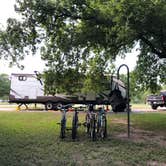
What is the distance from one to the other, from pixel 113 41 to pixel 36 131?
13.6ft

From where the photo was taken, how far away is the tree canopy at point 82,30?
12.8m

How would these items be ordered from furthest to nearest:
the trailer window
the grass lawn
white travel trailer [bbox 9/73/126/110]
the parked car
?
the parked car
the trailer window
white travel trailer [bbox 9/73/126/110]
the grass lawn

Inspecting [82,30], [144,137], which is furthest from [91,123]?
[82,30]

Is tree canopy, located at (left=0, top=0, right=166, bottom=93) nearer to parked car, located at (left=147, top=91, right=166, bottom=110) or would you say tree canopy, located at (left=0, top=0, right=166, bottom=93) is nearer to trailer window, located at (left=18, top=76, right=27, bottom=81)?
trailer window, located at (left=18, top=76, right=27, bottom=81)

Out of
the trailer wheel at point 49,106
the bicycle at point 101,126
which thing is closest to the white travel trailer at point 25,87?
the trailer wheel at point 49,106

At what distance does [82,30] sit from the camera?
1448 cm

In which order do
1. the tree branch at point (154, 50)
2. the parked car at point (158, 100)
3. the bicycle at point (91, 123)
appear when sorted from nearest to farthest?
the bicycle at point (91, 123) → the tree branch at point (154, 50) → the parked car at point (158, 100)

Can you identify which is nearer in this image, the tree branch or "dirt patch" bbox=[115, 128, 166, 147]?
"dirt patch" bbox=[115, 128, 166, 147]

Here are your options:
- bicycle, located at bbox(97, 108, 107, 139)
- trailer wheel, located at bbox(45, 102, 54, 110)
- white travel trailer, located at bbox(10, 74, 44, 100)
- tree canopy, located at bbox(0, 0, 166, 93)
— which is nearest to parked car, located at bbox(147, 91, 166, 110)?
trailer wheel, located at bbox(45, 102, 54, 110)

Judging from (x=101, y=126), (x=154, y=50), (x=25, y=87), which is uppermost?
(x=154, y=50)

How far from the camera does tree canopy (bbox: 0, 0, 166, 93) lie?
12.8 metres

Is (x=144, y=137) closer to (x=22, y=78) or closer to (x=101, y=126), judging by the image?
(x=101, y=126)

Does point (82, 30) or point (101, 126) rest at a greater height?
point (82, 30)

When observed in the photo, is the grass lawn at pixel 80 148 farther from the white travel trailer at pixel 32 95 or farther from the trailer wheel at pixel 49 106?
the trailer wheel at pixel 49 106
